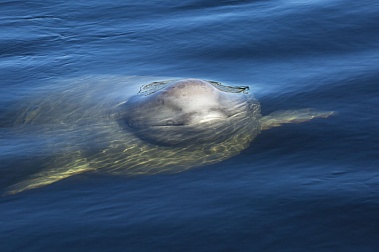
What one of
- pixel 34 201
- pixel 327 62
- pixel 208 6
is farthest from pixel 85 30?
pixel 34 201

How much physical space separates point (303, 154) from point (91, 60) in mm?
5710

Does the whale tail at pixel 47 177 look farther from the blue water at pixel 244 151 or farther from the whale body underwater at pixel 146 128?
the blue water at pixel 244 151

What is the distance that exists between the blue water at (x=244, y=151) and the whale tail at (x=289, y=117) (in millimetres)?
156

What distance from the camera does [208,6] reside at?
1686 centimetres

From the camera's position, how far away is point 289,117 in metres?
10.4

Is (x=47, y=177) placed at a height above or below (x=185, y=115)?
below

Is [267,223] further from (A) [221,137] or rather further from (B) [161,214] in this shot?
(A) [221,137]

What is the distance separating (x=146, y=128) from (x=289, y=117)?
194cm

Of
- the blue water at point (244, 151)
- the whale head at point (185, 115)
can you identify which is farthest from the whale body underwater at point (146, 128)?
the blue water at point (244, 151)

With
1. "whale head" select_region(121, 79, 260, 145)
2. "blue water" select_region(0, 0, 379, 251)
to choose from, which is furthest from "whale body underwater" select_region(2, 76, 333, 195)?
"blue water" select_region(0, 0, 379, 251)

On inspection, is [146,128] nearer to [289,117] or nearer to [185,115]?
[185,115]

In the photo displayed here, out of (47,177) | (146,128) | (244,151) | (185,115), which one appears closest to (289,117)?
(244,151)

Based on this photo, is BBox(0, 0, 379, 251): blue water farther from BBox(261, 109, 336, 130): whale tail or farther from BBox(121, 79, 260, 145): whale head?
BBox(121, 79, 260, 145): whale head

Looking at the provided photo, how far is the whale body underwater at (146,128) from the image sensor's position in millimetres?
9296
